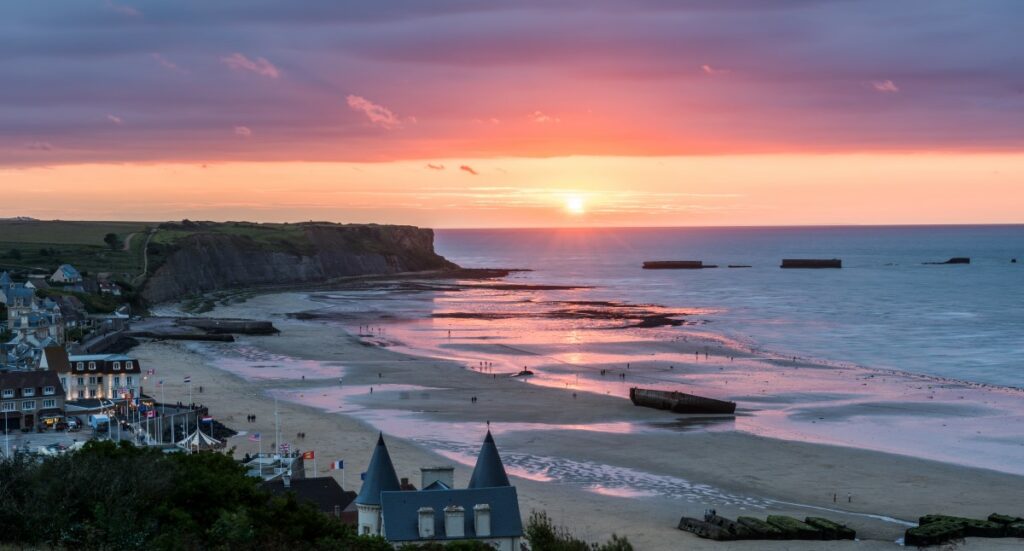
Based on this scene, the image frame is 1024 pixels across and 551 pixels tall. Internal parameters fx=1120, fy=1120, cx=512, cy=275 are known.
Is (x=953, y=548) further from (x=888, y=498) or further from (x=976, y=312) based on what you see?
(x=976, y=312)

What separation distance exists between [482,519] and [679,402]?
3692cm

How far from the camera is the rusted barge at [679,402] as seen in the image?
6406 centimetres

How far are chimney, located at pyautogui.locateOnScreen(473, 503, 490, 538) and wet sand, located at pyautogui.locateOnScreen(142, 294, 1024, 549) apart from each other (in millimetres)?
10380

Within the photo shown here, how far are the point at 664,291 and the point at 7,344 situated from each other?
11402 cm

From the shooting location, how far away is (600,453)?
175 feet

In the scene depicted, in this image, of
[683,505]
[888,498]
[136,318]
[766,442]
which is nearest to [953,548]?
[888,498]

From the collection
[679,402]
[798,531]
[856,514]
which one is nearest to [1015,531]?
[856,514]

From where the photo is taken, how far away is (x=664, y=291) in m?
175

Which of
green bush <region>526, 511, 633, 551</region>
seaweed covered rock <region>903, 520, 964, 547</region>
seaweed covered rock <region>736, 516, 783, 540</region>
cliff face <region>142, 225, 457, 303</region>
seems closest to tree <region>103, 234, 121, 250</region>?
cliff face <region>142, 225, 457, 303</region>

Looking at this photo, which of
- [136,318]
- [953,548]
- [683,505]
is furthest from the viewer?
[136,318]

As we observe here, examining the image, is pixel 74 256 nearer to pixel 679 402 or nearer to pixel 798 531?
pixel 679 402

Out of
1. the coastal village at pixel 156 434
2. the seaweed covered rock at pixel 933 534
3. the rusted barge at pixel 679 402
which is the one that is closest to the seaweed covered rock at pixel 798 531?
the seaweed covered rock at pixel 933 534

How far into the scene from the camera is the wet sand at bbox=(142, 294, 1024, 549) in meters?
43.1

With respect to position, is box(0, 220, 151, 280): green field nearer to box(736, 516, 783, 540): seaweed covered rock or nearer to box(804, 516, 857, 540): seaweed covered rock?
box(736, 516, 783, 540): seaweed covered rock
